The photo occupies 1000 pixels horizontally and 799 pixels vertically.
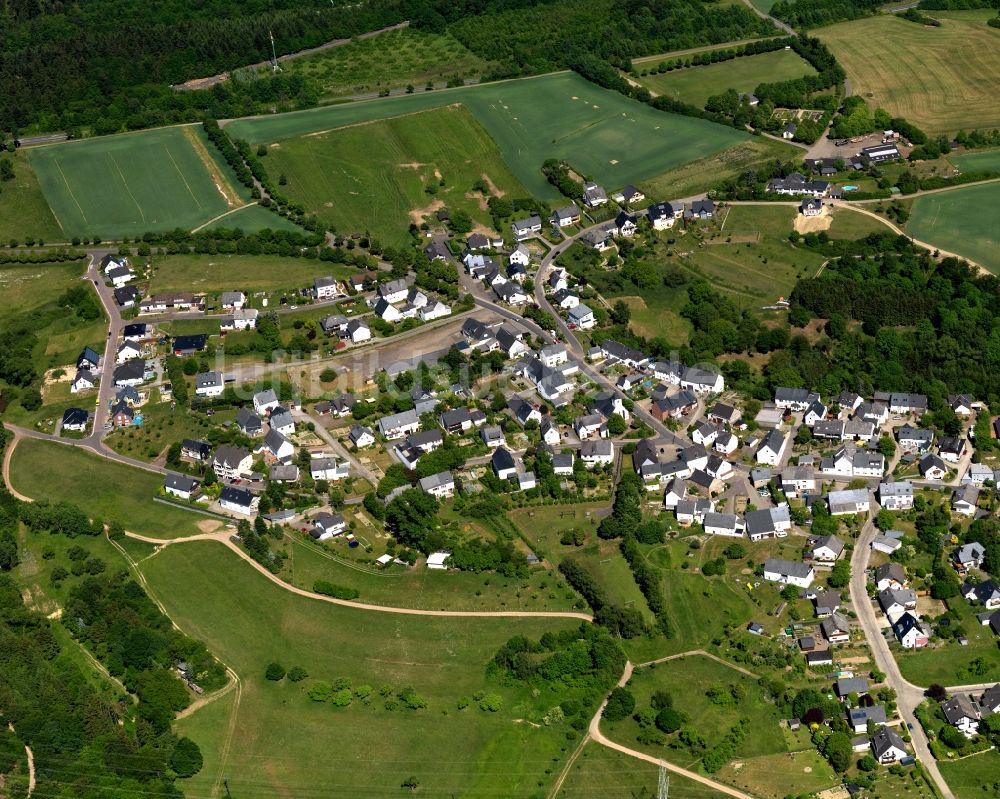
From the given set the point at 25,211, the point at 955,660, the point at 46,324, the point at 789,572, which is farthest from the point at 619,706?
the point at 25,211

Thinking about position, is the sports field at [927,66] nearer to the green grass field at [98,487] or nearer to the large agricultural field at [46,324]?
the large agricultural field at [46,324]

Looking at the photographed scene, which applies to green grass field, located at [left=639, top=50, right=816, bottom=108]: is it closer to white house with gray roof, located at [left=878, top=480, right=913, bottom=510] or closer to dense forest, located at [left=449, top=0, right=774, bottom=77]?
dense forest, located at [left=449, top=0, right=774, bottom=77]

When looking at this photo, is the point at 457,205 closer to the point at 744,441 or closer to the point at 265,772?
the point at 744,441

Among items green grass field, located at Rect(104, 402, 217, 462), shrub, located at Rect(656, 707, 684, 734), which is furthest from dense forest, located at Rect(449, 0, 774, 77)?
shrub, located at Rect(656, 707, 684, 734)

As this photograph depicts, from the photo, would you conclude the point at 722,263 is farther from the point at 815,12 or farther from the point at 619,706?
the point at 815,12

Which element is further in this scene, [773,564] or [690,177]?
[690,177]

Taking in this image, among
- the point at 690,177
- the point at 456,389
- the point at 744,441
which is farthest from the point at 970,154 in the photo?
the point at 456,389
